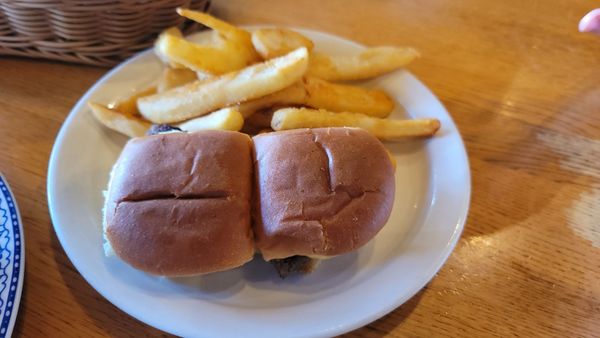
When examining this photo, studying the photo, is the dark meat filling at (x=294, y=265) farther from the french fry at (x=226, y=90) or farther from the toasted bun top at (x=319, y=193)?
the french fry at (x=226, y=90)

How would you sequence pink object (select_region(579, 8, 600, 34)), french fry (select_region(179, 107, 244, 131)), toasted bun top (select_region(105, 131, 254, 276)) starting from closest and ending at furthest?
toasted bun top (select_region(105, 131, 254, 276)) → french fry (select_region(179, 107, 244, 131)) → pink object (select_region(579, 8, 600, 34))

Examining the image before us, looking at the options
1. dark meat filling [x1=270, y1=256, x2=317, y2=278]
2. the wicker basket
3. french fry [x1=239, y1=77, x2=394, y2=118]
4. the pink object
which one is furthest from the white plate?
the pink object

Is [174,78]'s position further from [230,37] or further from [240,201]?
[240,201]

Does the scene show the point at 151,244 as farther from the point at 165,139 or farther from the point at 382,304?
the point at 382,304

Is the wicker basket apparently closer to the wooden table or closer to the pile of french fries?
the wooden table

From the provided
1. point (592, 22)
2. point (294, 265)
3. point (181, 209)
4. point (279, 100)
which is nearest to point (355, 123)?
point (279, 100)
